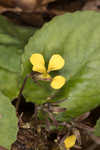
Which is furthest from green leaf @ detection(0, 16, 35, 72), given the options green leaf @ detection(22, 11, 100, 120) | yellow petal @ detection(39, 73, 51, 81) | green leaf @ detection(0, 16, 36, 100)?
yellow petal @ detection(39, 73, 51, 81)

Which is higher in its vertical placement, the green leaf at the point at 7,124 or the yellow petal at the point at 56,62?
the yellow petal at the point at 56,62

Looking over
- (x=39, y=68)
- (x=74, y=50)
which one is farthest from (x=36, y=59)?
(x=74, y=50)

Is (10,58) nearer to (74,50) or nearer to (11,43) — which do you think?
(11,43)

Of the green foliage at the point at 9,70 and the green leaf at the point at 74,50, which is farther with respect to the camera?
the green leaf at the point at 74,50

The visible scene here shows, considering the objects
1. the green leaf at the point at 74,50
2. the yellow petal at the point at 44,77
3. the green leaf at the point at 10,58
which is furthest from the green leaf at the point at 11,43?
the yellow petal at the point at 44,77

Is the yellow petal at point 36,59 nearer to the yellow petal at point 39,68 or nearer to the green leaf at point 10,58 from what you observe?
the yellow petal at point 39,68

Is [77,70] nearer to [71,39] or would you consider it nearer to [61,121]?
[71,39]

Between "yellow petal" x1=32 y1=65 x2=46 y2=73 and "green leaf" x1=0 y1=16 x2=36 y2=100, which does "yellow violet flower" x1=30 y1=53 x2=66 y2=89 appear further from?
"green leaf" x1=0 y1=16 x2=36 y2=100

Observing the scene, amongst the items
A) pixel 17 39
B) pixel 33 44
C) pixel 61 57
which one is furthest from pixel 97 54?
pixel 17 39
